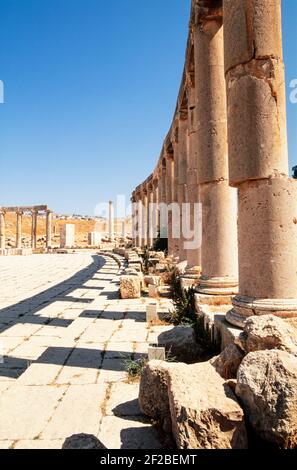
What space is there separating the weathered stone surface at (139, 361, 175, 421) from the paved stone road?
13cm

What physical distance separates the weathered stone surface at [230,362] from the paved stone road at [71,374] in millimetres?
841

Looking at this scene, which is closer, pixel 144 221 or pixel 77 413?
pixel 77 413

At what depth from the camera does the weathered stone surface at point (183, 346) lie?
190 inches

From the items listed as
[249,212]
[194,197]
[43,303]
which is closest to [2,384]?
[249,212]

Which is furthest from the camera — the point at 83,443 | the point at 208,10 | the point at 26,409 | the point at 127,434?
the point at 208,10

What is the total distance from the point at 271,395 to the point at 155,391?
1195 millimetres

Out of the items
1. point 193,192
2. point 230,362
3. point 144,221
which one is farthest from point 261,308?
Answer: point 144,221

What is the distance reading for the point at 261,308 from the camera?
421cm

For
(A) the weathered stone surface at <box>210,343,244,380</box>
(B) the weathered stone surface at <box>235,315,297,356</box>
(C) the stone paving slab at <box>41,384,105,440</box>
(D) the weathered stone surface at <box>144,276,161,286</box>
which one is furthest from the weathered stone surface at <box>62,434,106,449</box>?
(D) the weathered stone surface at <box>144,276,161,286</box>

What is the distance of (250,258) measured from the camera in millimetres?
4457

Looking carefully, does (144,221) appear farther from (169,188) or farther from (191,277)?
(191,277)

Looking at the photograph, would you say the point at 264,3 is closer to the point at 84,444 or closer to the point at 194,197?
the point at 84,444

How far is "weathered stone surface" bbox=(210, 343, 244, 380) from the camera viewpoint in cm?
338

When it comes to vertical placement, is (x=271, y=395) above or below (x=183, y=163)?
below
